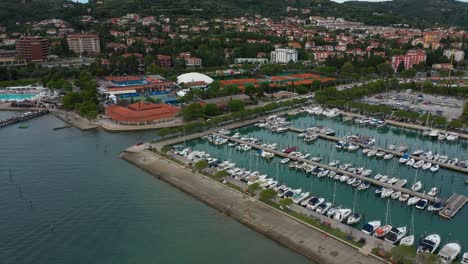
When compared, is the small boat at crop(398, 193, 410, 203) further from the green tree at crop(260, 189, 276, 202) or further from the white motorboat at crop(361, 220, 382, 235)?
the green tree at crop(260, 189, 276, 202)

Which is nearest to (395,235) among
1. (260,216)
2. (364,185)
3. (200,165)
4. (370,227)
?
(370,227)

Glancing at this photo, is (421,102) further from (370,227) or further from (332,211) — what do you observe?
(370,227)

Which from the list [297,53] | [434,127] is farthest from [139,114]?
[297,53]

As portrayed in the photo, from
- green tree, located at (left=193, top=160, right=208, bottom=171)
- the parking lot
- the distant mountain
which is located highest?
the distant mountain

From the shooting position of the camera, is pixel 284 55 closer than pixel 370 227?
No

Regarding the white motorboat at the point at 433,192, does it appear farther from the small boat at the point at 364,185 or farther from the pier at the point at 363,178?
the small boat at the point at 364,185

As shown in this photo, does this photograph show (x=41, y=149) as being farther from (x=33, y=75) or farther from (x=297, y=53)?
(x=297, y=53)

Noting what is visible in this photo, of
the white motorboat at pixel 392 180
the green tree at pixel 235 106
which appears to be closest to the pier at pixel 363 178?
the white motorboat at pixel 392 180

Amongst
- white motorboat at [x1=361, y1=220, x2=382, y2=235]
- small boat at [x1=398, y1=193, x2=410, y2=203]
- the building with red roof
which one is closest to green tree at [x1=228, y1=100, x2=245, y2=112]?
the building with red roof
